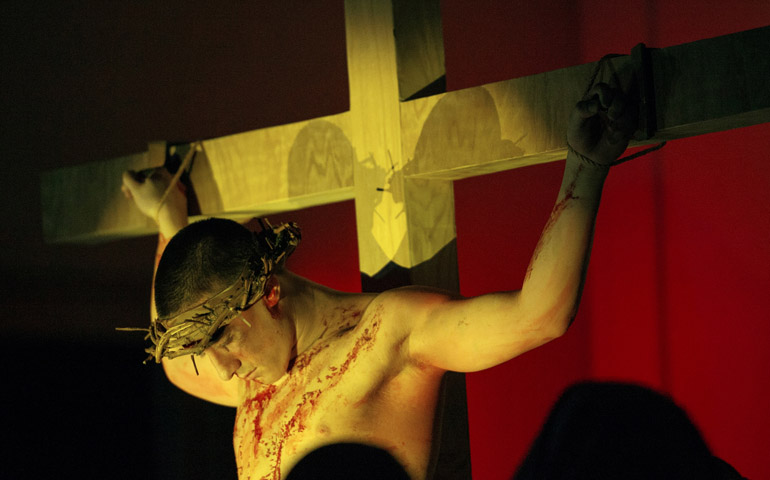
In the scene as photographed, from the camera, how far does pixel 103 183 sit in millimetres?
1580

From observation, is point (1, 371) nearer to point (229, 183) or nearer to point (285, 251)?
point (229, 183)

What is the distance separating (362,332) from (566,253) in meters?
0.37

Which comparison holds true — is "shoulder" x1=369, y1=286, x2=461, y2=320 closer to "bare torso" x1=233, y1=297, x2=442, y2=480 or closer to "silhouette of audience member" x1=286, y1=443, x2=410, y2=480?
"bare torso" x1=233, y1=297, x2=442, y2=480

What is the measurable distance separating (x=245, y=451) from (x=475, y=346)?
0.46 m

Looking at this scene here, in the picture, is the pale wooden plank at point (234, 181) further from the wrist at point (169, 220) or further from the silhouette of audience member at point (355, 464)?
the silhouette of audience member at point (355, 464)

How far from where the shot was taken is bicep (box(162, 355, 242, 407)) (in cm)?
146

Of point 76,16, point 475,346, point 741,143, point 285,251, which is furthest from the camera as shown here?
point 76,16

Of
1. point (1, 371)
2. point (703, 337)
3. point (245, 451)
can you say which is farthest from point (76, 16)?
point (703, 337)

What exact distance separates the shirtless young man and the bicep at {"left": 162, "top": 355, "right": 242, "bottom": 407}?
0.05 metres

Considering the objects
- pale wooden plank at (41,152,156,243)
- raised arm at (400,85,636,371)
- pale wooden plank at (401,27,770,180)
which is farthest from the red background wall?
pale wooden plank at (41,152,156,243)

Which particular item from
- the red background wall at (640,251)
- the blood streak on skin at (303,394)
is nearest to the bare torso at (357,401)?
the blood streak on skin at (303,394)

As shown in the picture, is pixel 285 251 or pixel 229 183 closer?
pixel 285 251

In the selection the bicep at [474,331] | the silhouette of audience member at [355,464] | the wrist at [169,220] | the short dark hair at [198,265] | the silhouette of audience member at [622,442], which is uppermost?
the wrist at [169,220]

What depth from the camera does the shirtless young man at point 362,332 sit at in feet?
3.04
